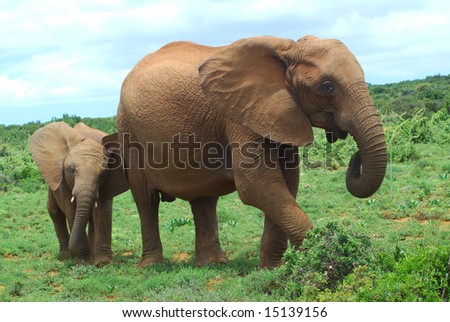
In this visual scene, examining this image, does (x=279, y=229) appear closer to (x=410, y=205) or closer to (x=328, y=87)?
(x=328, y=87)

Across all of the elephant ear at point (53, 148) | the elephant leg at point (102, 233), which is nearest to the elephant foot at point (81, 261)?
the elephant leg at point (102, 233)

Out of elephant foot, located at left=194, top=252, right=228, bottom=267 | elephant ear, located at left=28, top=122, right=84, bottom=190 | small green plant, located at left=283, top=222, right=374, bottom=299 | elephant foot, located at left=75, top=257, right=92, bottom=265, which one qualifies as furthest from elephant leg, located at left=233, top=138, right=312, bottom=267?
elephant ear, located at left=28, top=122, right=84, bottom=190

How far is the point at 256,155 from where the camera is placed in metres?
7.64

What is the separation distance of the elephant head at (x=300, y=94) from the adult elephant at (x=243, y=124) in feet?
0.04

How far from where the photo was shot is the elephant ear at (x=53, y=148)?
9992 mm

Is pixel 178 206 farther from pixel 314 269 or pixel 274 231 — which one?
pixel 314 269

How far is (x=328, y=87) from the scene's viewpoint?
7.08 metres

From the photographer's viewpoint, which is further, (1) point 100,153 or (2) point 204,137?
(1) point 100,153

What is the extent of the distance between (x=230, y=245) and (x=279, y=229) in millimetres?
2701

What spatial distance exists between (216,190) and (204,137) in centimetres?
78

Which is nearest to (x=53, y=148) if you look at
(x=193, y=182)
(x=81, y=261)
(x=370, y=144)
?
(x=81, y=261)

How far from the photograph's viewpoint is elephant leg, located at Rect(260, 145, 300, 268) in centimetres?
802
